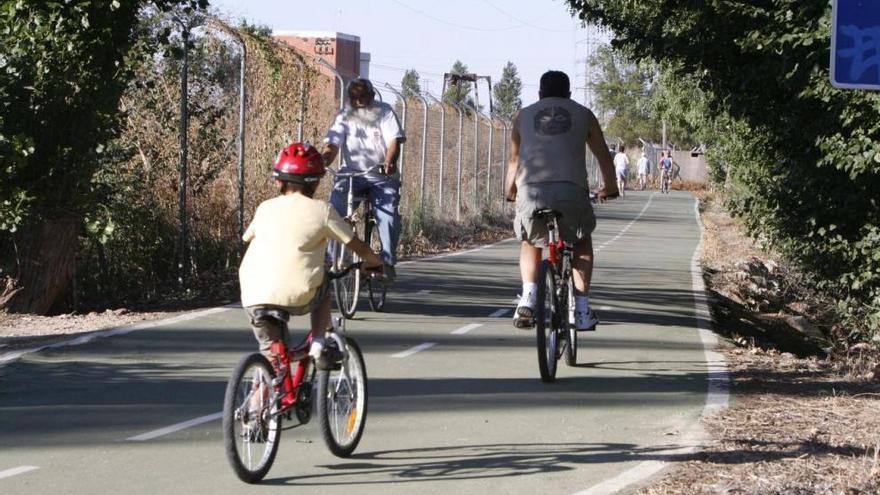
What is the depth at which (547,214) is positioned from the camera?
9.58 metres

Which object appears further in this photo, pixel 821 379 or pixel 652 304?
pixel 652 304

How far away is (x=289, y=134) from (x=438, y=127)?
33.7 feet

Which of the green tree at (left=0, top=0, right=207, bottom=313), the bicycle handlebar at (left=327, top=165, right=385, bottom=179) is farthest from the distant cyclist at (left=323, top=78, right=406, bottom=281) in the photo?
the green tree at (left=0, top=0, right=207, bottom=313)

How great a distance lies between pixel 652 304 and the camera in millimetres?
15758

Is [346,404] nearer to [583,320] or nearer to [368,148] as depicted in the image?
[583,320]

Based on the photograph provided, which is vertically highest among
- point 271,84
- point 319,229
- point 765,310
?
point 271,84

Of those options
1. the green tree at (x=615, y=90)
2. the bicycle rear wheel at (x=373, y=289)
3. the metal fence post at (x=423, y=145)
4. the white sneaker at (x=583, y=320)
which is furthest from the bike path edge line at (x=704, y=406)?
the green tree at (x=615, y=90)

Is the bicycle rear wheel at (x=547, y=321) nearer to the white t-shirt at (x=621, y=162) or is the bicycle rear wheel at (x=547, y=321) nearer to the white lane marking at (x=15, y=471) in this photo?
the white lane marking at (x=15, y=471)

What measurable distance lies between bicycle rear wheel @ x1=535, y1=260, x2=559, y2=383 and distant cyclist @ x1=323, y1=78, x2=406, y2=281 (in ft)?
10.0

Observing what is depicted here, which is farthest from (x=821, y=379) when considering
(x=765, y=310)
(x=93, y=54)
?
(x=765, y=310)

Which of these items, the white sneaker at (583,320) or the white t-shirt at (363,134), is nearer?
the white sneaker at (583,320)

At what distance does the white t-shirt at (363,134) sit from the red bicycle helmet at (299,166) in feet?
18.2

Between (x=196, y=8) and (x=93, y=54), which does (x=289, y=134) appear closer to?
(x=196, y=8)

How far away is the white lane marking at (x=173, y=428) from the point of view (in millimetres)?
7559
